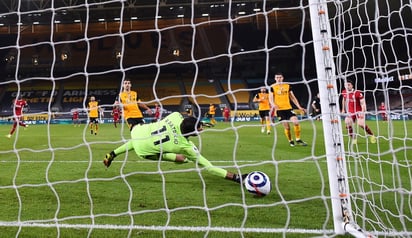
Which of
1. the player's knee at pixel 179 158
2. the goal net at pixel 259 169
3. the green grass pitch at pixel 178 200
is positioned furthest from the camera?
the player's knee at pixel 179 158

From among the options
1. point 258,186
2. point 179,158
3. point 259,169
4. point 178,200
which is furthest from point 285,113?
point 178,200

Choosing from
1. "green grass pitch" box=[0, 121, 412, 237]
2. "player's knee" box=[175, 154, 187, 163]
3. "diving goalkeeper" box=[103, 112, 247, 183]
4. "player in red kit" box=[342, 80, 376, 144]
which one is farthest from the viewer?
"player's knee" box=[175, 154, 187, 163]

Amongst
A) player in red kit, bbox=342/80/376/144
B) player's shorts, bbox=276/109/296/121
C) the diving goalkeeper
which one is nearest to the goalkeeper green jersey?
the diving goalkeeper

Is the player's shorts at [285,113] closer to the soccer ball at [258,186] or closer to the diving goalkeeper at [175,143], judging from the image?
the diving goalkeeper at [175,143]

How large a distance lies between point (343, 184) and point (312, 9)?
1144 mm

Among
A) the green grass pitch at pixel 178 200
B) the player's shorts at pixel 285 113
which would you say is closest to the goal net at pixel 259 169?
the green grass pitch at pixel 178 200

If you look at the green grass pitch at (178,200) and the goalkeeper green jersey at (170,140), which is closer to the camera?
the green grass pitch at (178,200)

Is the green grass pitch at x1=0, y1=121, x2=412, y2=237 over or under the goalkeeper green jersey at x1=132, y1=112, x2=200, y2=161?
under

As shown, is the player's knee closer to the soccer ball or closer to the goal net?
the goal net

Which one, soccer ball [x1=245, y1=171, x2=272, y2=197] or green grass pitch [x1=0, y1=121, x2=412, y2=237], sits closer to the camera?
green grass pitch [x1=0, y1=121, x2=412, y2=237]

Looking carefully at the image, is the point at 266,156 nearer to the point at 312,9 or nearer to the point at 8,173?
the point at 8,173

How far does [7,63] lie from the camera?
2542 cm

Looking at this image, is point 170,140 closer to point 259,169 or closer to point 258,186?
point 258,186

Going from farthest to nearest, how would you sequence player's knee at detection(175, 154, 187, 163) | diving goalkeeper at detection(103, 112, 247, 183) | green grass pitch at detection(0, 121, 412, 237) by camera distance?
player's knee at detection(175, 154, 187, 163), diving goalkeeper at detection(103, 112, 247, 183), green grass pitch at detection(0, 121, 412, 237)
